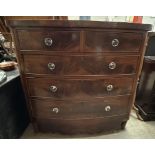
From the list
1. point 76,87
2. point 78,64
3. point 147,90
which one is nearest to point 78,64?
point 78,64

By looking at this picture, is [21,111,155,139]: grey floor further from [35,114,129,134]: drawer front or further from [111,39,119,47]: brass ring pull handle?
[111,39,119,47]: brass ring pull handle

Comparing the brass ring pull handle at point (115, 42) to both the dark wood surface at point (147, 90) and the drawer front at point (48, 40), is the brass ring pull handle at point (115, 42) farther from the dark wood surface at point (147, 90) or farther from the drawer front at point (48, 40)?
the dark wood surface at point (147, 90)

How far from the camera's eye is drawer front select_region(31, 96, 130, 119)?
104 centimetres

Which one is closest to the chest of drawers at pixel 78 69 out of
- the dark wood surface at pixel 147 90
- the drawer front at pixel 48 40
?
the drawer front at pixel 48 40

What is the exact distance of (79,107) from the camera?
1051mm

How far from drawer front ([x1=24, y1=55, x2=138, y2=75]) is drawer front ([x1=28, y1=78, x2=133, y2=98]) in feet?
0.22

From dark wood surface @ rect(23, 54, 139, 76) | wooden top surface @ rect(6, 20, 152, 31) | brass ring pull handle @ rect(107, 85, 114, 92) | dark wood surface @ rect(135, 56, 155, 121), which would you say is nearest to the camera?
wooden top surface @ rect(6, 20, 152, 31)

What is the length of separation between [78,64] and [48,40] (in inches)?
10.1

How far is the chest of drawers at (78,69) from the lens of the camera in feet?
2.73

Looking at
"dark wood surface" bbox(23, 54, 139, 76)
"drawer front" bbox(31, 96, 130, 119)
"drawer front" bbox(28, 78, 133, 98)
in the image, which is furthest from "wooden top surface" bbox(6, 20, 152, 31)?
"drawer front" bbox(31, 96, 130, 119)

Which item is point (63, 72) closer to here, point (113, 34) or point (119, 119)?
point (113, 34)

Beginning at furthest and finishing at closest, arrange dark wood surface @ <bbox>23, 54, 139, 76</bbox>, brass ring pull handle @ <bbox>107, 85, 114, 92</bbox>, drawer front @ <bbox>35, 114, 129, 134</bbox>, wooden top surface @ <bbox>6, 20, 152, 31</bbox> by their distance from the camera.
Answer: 1. drawer front @ <bbox>35, 114, 129, 134</bbox>
2. brass ring pull handle @ <bbox>107, 85, 114, 92</bbox>
3. dark wood surface @ <bbox>23, 54, 139, 76</bbox>
4. wooden top surface @ <bbox>6, 20, 152, 31</bbox>

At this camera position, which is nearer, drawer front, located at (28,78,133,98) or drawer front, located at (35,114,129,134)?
drawer front, located at (28,78,133,98)
